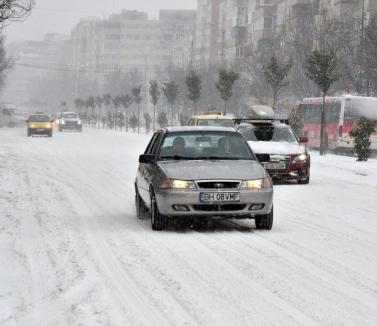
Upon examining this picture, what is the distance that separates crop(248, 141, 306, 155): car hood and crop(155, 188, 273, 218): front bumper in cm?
877

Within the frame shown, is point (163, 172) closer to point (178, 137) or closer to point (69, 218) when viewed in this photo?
point (178, 137)

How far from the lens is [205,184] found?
36.9ft

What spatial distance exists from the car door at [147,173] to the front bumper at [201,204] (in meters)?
0.76

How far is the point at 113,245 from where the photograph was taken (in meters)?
10.3

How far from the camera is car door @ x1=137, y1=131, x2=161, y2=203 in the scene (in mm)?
12166

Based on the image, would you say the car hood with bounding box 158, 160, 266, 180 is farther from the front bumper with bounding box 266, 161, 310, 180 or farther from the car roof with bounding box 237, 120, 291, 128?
the car roof with bounding box 237, 120, 291, 128

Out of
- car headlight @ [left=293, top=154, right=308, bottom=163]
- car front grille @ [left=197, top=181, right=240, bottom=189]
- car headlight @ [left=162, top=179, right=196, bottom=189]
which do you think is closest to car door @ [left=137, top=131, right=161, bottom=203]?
car headlight @ [left=162, top=179, right=196, bottom=189]

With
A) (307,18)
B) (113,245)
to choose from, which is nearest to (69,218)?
(113,245)

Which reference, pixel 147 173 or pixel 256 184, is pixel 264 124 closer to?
pixel 147 173

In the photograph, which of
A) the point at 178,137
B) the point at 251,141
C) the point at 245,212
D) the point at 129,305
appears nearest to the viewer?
the point at 129,305

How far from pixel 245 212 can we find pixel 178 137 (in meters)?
1.73

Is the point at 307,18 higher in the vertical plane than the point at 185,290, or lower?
higher

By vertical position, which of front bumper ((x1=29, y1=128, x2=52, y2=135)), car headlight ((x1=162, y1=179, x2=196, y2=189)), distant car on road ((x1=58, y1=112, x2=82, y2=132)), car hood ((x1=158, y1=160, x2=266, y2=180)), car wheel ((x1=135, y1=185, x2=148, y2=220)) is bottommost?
distant car on road ((x1=58, y1=112, x2=82, y2=132))

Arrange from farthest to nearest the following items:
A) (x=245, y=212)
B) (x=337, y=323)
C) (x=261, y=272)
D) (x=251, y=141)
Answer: (x=251, y=141) < (x=245, y=212) < (x=261, y=272) < (x=337, y=323)
